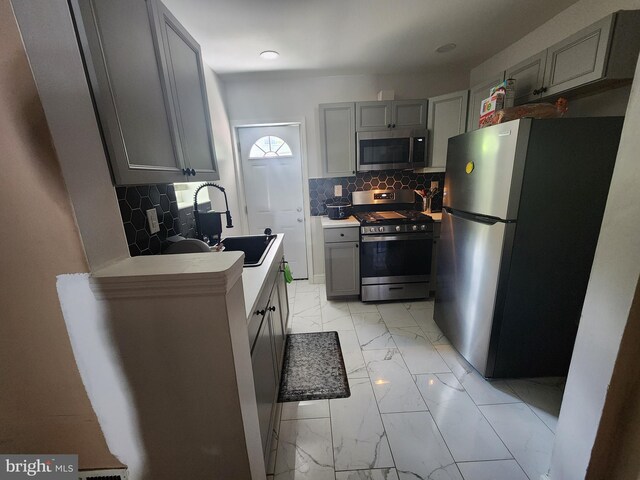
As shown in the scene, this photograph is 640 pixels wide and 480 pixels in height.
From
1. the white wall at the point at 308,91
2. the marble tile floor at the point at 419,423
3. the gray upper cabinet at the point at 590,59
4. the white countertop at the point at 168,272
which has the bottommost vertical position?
the marble tile floor at the point at 419,423

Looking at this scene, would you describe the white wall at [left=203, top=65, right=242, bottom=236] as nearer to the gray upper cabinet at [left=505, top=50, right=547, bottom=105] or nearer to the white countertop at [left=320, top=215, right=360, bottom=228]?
the white countertop at [left=320, top=215, right=360, bottom=228]

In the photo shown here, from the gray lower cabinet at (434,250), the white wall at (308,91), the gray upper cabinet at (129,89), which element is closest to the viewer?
the gray upper cabinet at (129,89)

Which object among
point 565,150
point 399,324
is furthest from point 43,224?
point 399,324

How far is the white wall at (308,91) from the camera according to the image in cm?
278

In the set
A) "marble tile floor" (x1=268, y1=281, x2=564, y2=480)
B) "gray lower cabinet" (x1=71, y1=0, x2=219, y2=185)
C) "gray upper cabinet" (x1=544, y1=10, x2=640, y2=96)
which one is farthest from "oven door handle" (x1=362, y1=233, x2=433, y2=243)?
"gray lower cabinet" (x1=71, y1=0, x2=219, y2=185)

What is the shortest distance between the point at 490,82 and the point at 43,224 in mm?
2941

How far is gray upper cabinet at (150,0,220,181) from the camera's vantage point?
1.10m

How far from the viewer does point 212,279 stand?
2.03ft

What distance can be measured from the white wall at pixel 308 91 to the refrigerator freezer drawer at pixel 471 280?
5.85 feet

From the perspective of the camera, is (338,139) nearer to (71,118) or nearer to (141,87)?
(141,87)

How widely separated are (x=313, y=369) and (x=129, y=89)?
6.23 ft

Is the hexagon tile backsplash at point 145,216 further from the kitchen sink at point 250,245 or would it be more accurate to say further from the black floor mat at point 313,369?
the black floor mat at point 313,369

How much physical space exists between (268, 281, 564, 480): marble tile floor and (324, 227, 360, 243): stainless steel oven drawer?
1.05 metres

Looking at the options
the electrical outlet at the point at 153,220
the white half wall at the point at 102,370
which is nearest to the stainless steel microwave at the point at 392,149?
the electrical outlet at the point at 153,220
